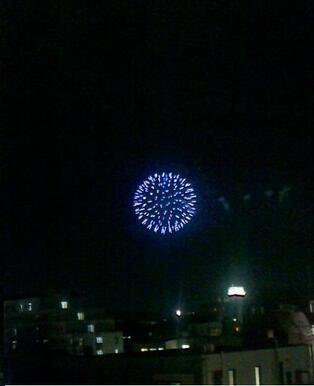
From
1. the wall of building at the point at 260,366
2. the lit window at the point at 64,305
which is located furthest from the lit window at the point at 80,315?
the wall of building at the point at 260,366

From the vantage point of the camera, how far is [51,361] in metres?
3.20

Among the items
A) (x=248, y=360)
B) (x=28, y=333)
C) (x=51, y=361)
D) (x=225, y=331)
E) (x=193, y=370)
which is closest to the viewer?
(x=193, y=370)

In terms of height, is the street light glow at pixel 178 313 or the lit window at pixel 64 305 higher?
the lit window at pixel 64 305

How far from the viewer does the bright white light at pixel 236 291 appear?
6.02 m

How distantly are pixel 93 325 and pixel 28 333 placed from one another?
2.83ft

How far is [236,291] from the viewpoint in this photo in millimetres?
6074

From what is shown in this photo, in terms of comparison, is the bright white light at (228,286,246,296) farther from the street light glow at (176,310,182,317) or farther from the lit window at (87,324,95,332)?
the lit window at (87,324,95,332)

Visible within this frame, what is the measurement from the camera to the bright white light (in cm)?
602

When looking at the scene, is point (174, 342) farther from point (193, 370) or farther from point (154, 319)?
point (193, 370)

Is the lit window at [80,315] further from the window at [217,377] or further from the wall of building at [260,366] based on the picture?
the window at [217,377]

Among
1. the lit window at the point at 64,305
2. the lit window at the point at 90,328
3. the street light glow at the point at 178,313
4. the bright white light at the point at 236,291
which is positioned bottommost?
the lit window at the point at 90,328

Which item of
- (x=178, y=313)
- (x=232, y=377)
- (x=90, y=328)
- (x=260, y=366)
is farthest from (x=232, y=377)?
(x=178, y=313)

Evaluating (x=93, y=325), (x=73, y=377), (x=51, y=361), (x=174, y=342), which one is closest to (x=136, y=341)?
(x=174, y=342)

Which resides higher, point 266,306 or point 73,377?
point 266,306
